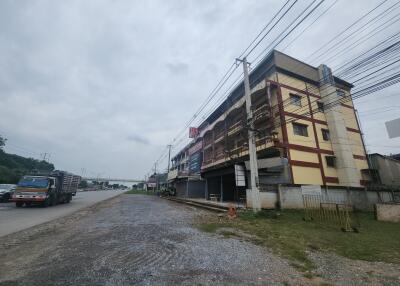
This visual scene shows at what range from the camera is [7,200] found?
2003cm

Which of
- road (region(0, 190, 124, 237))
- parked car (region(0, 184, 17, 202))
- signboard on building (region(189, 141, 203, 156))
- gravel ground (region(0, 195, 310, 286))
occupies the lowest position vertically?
gravel ground (region(0, 195, 310, 286))

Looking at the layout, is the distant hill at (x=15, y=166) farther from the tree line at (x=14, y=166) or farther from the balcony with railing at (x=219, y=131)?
the balcony with railing at (x=219, y=131)

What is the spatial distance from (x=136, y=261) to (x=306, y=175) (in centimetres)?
1887

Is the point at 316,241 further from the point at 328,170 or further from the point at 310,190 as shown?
the point at 328,170

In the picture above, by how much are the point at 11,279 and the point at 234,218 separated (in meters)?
9.86

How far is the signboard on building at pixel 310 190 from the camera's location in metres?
15.3

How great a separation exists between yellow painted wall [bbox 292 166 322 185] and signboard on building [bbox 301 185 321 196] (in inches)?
115

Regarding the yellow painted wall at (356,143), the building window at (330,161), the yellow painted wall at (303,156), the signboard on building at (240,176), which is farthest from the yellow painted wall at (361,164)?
the signboard on building at (240,176)

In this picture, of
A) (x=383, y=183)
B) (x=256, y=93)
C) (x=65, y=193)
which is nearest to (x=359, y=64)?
(x=256, y=93)

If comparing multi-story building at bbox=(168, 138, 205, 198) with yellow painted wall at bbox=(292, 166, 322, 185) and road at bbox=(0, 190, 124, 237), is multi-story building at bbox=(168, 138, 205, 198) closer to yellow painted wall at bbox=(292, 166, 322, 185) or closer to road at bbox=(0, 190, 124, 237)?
yellow painted wall at bbox=(292, 166, 322, 185)

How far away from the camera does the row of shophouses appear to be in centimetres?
1931

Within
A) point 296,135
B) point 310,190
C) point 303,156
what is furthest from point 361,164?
point 310,190

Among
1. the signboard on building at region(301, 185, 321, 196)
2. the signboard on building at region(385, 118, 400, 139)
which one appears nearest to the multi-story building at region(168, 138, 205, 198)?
the signboard on building at region(301, 185, 321, 196)

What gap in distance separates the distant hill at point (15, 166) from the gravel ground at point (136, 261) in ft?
55.1
